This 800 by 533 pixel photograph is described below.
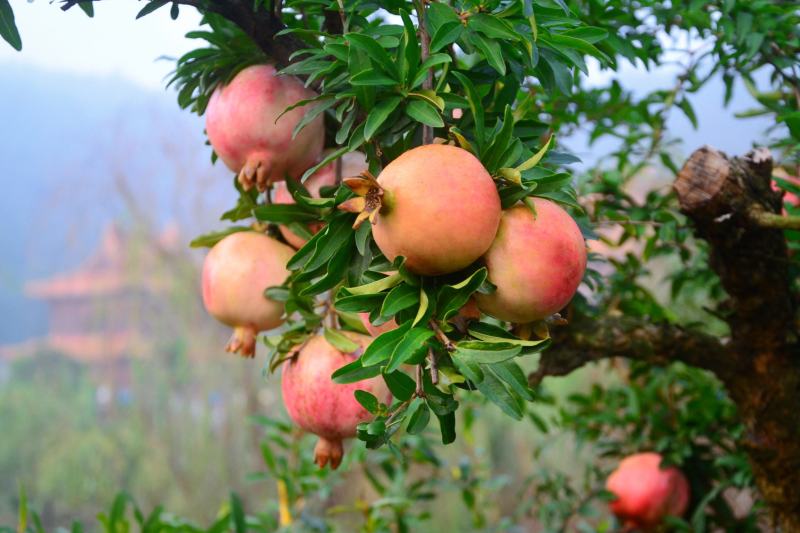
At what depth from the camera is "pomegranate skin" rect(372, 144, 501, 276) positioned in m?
0.41

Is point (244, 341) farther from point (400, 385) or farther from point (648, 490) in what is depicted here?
point (648, 490)

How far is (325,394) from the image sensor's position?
0.57 m

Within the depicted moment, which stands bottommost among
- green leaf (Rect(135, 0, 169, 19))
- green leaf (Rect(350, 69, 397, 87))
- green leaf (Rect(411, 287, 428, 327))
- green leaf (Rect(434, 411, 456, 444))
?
green leaf (Rect(434, 411, 456, 444))

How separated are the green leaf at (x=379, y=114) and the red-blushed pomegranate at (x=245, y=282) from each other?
0.62ft

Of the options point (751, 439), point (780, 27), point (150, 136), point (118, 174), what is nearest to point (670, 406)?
point (751, 439)

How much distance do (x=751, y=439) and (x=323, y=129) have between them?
625 mm

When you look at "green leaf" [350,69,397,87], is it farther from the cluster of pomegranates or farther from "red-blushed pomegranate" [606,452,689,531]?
"red-blushed pomegranate" [606,452,689,531]

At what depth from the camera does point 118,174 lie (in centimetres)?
444

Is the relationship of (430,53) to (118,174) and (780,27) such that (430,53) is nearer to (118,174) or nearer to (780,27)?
(780,27)

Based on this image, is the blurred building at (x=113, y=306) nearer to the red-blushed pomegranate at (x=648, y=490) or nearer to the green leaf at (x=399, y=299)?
the red-blushed pomegranate at (x=648, y=490)

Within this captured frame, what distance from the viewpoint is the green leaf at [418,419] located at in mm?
429

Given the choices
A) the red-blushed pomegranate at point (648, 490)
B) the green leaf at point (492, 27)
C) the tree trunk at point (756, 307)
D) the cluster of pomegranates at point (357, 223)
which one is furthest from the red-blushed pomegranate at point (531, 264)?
the red-blushed pomegranate at point (648, 490)

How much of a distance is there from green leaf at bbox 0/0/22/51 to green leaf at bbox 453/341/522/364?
40 centimetres

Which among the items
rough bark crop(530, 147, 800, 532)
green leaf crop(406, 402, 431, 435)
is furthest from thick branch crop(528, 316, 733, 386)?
green leaf crop(406, 402, 431, 435)
